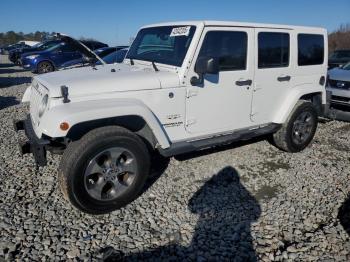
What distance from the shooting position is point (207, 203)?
3846 mm

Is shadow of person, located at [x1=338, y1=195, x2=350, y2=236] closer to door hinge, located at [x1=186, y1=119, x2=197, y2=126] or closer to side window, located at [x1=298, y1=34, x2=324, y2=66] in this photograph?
door hinge, located at [x1=186, y1=119, x2=197, y2=126]

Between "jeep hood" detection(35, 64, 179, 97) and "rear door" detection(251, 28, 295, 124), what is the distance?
4.82 ft

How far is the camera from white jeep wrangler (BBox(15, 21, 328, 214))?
3285 millimetres

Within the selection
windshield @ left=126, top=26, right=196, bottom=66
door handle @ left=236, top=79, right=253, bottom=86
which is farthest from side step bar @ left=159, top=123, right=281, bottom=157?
windshield @ left=126, top=26, right=196, bottom=66

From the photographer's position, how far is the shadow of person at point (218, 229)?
294cm

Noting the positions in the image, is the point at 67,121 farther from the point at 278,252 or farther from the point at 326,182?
the point at 326,182

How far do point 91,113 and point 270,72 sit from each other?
2.84 metres

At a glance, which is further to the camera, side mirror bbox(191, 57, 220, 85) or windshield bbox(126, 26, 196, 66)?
windshield bbox(126, 26, 196, 66)

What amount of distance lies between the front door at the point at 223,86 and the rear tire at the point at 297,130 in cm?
101

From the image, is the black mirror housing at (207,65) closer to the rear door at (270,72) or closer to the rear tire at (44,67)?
the rear door at (270,72)

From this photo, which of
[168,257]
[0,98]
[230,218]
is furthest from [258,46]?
[0,98]

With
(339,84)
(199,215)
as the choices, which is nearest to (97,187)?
(199,215)

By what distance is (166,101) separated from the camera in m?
3.76

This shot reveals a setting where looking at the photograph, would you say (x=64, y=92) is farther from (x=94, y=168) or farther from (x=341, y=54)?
(x=341, y=54)
